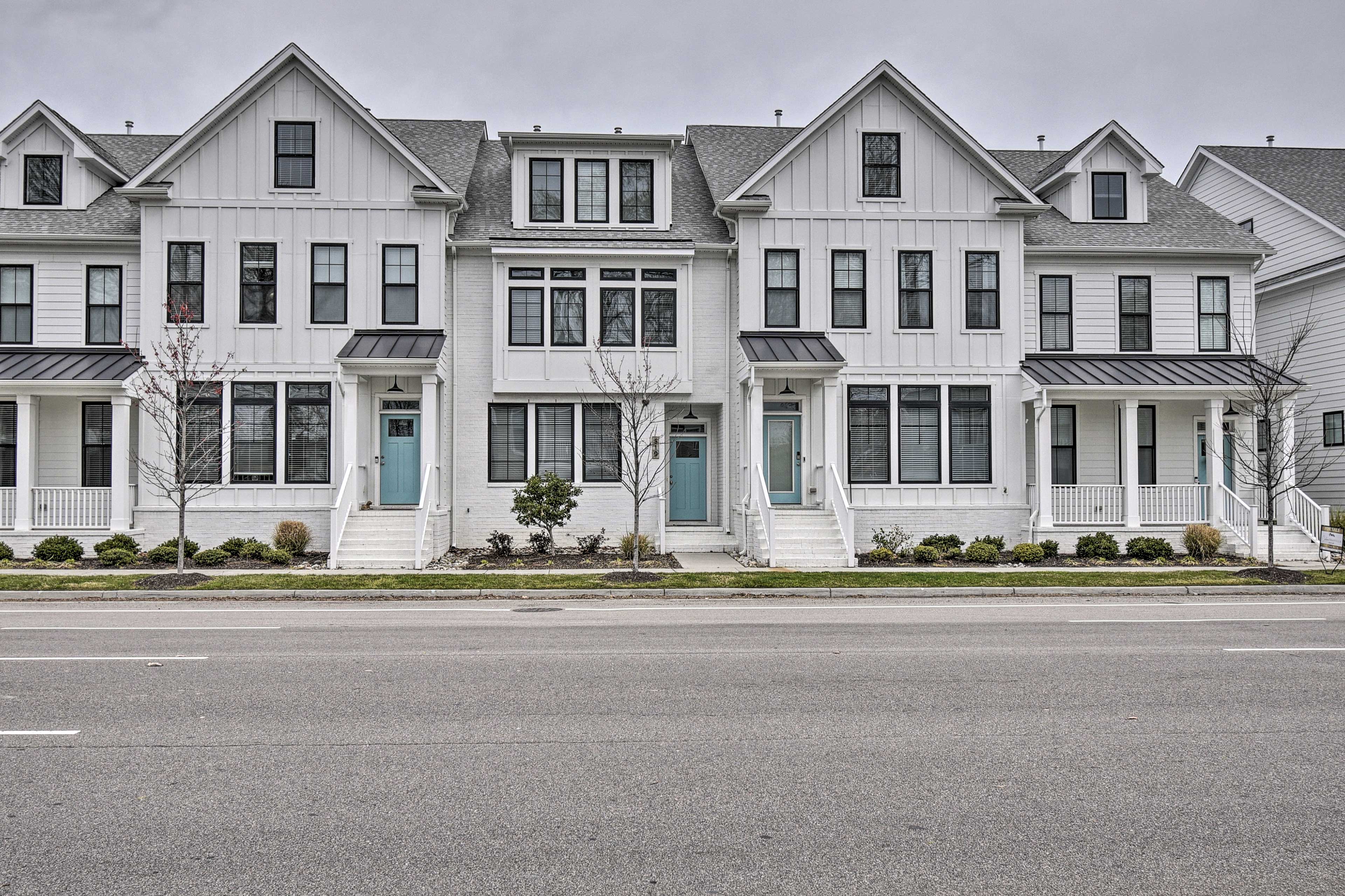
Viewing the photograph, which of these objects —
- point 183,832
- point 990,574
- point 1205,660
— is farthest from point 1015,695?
point 990,574

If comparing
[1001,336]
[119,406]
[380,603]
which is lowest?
[380,603]

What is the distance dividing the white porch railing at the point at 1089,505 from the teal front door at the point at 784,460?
557 cm

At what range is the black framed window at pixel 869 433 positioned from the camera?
21109 millimetres

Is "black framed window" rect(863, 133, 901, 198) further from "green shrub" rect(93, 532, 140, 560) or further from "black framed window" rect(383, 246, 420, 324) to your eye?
"green shrub" rect(93, 532, 140, 560)

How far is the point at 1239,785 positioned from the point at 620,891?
3700 mm

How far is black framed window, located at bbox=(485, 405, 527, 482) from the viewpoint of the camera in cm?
2117

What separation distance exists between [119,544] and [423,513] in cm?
625

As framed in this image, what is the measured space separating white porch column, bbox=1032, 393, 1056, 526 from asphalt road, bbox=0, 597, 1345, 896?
10199 millimetres

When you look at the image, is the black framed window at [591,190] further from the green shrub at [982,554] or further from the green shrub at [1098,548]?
the green shrub at [1098,548]

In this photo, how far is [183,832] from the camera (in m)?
4.68

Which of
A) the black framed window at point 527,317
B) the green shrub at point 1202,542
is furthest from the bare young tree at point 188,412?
the green shrub at point 1202,542

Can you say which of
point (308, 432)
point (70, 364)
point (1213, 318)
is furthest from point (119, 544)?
point (1213, 318)

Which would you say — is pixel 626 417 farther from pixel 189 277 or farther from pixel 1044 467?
pixel 189 277

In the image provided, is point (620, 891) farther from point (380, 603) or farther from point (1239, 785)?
point (380, 603)
